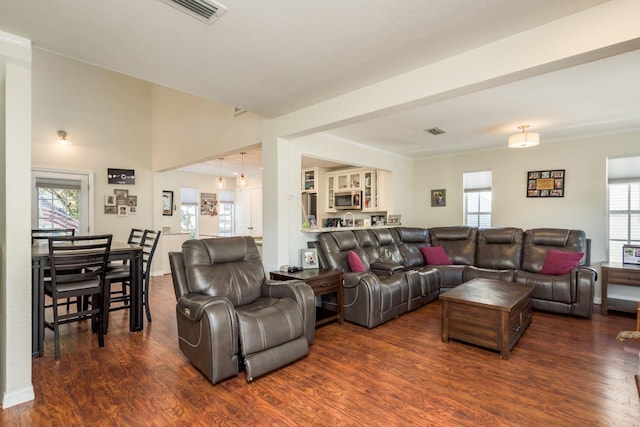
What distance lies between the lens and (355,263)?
401 cm

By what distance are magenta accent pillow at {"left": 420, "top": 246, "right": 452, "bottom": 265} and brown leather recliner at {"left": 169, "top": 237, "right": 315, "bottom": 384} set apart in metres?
2.90

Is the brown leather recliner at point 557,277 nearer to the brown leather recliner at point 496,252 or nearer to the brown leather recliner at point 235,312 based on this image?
the brown leather recliner at point 496,252

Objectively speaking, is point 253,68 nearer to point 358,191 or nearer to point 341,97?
point 341,97

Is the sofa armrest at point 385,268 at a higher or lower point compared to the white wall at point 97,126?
lower

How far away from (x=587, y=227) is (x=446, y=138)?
239 cm

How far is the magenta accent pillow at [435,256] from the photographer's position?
5.10m

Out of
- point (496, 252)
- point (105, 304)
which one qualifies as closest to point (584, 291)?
point (496, 252)

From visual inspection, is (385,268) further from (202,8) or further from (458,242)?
(202,8)

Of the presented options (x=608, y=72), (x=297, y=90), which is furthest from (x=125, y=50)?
(x=608, y=72)

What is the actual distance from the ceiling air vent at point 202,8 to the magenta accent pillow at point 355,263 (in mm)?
2924

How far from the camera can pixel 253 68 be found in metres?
2.67

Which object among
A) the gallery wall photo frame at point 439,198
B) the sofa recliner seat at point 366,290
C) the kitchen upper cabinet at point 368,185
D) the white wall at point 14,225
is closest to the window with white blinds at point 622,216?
the gallery wall photo frame at point 439,198

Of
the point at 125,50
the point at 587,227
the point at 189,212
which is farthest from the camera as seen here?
the point at 189,212

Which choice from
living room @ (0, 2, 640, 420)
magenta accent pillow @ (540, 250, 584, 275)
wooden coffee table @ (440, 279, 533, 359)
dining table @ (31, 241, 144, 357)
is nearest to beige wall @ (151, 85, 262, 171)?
living room @ (0, 2, 640, 420)
